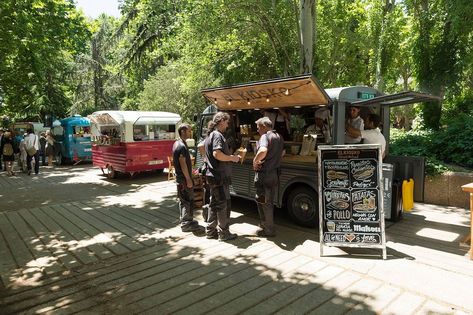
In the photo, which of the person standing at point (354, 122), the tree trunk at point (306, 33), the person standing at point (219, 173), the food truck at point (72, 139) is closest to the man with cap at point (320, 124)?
the person standing at point (354, 122)

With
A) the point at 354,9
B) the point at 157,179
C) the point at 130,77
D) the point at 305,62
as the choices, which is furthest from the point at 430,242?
the point at 130,77

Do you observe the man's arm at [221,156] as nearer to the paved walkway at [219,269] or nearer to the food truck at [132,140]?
the paved walkway at [219,269]

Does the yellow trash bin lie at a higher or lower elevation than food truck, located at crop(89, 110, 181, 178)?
lower

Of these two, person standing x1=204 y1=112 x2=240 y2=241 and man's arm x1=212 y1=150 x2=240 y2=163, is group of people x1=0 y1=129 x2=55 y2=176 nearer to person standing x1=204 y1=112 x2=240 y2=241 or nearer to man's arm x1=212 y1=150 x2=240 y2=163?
person standing x1=204 y1=112 x2=240 y2=241

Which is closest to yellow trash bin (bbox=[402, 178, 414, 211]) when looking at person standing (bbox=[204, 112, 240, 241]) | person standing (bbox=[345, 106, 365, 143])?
person standing (bbox=[345, 106, 365, 143])

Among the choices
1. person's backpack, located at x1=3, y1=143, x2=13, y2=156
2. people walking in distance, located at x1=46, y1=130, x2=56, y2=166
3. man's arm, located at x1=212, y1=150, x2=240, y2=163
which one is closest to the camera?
man's arm, located at x1=212, y1=150, x2=240, y2=163

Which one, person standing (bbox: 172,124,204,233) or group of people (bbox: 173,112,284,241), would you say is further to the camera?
person standing (bbox: 172,124,204,233)

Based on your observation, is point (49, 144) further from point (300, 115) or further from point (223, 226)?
point (223, 226)

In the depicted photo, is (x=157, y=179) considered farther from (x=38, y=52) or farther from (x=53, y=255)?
(x=53, y=255)

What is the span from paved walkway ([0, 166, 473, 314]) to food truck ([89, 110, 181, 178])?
4.34 meters

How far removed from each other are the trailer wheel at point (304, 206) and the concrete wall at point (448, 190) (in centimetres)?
367

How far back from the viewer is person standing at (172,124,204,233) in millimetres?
5926

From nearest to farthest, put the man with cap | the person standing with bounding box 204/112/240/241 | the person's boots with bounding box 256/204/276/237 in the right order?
1. the person standing with bounding box 204/112/240/241
2. the person's boots with bounding box 256/204/276/237
3. the man with cap

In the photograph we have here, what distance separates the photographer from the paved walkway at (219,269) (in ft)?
11.9
